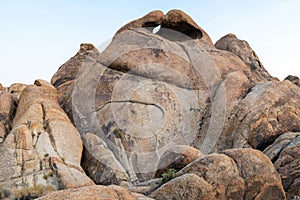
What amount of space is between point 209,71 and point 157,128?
9.15m

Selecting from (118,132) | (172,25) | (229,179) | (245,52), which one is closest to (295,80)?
(245,52)

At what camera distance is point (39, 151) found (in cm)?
3206

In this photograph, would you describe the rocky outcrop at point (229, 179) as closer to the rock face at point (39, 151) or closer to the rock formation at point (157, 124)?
the rock formation at point (157, 124)

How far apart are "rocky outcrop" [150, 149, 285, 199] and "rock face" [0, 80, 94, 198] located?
24.3 ft

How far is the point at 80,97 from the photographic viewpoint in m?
39.6

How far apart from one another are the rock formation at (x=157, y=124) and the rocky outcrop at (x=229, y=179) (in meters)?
0.06

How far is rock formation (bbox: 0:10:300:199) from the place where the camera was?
26109 mm

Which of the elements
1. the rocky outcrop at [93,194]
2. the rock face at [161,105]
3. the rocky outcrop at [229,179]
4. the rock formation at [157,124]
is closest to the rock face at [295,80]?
the rock face at [161,105]

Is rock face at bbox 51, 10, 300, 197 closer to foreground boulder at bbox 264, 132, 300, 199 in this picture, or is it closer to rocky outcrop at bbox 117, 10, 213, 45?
rocky outcrop at bbox 117, 10, 213, 45

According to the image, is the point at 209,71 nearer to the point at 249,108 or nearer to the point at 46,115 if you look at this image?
the point at 249,108

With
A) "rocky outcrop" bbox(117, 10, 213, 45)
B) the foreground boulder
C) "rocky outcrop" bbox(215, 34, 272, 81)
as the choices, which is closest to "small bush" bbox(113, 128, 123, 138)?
the foreground boulder

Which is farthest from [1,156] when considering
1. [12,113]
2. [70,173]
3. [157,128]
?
[157,128]

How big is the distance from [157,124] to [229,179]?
14453 millimetres

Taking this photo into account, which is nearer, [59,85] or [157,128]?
[157,128]
